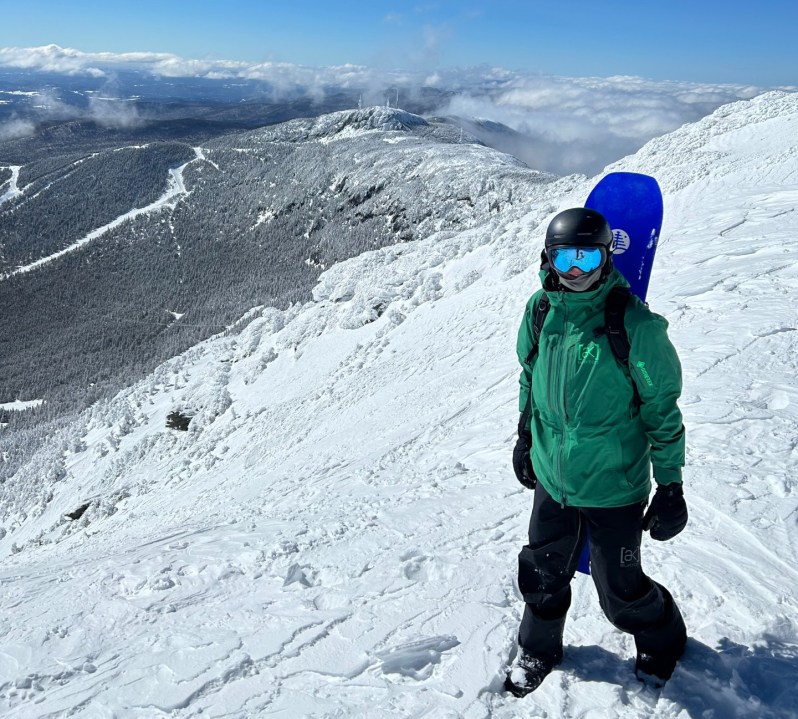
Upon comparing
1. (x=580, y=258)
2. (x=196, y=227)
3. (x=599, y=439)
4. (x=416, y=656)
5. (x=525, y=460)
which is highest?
(x=580, y=258)

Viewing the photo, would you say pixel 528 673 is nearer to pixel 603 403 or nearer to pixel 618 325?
pixel 603 403

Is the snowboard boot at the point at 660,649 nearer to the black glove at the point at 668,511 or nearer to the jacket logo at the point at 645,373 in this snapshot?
the black glove at the point at 668,511

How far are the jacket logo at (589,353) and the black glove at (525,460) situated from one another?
2.75 ft

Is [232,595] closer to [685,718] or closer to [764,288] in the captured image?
[685,718]

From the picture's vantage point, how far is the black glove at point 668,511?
287cm

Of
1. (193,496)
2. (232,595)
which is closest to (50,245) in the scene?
(193,496)

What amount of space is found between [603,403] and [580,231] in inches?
34.5

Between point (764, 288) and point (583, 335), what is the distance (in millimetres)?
8697

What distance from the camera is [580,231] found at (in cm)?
281

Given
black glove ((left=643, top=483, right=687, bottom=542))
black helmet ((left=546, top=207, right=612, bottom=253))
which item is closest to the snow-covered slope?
black glove ((left=643, top=483, right=687, bottom=542))

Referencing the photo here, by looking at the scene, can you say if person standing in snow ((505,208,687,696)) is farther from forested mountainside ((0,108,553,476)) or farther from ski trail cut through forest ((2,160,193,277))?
ski trail cut through forest ((2,160,193,277))

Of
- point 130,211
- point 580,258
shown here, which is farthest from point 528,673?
point 130,211

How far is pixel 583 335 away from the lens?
2834 mm

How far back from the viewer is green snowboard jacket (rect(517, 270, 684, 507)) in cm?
266
